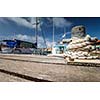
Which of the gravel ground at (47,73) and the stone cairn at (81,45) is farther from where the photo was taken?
the stone cairn at (81,45)

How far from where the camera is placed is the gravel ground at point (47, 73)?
5266 mm

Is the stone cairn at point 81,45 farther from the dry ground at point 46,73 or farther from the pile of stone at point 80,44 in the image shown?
the dry ground at point 46,73

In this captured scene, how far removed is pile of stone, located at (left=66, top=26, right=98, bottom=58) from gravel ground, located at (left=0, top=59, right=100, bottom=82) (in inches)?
10.7

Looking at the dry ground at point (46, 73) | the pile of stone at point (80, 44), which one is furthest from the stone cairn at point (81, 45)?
the dry ground at point (46, 73)

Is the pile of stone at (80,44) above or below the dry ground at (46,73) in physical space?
above

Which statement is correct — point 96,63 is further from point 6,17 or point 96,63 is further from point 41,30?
point 6,17

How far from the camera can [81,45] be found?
5508 millimetres

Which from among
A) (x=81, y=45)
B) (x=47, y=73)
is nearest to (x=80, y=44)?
(x=81, y=45)

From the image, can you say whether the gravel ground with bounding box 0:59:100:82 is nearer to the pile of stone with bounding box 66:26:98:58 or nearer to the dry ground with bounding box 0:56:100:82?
the dry ground with bounding box 0:56:100:82

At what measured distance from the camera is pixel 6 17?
5348 mm

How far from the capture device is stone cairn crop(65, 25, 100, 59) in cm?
539

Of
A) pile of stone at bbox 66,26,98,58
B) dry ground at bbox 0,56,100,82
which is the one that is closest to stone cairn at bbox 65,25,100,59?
pile of stone at bbox 66,26,98,58
